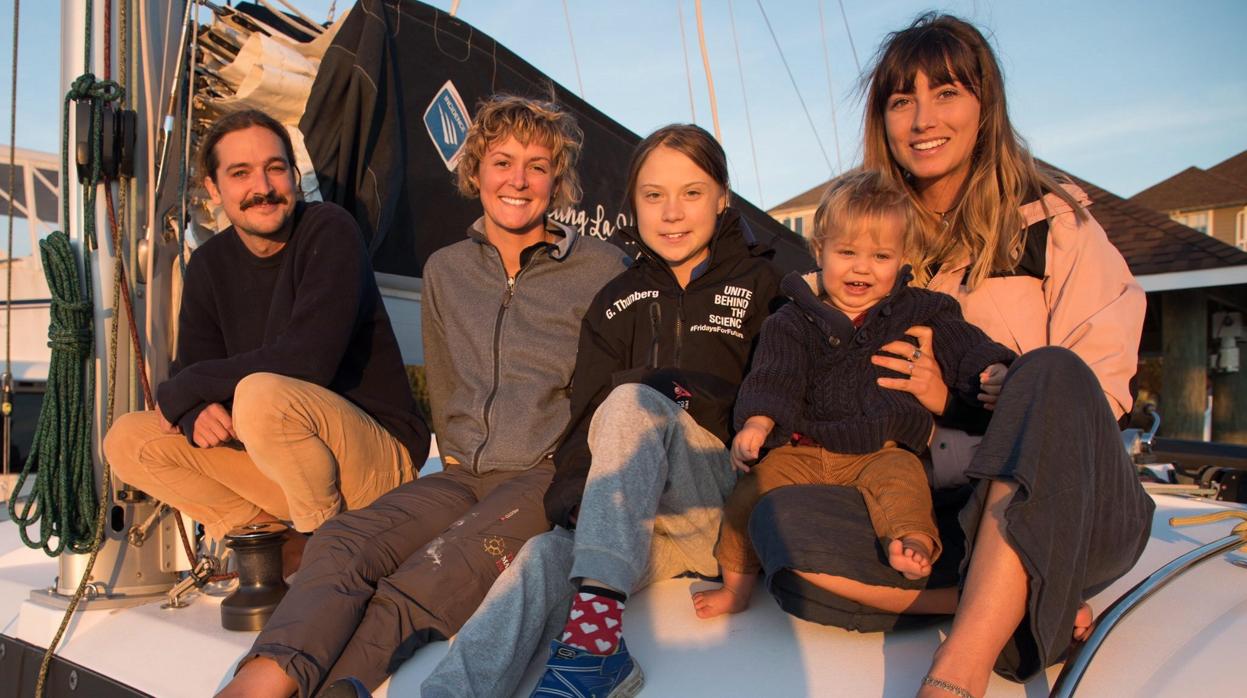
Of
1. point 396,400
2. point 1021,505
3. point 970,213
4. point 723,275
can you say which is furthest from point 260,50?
point 1021,505

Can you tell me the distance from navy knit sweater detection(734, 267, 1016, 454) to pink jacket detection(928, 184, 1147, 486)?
12cm

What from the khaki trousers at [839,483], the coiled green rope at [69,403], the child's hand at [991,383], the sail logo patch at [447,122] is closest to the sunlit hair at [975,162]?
the child's hand at [991,383]

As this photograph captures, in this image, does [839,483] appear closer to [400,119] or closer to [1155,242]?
[400,119]

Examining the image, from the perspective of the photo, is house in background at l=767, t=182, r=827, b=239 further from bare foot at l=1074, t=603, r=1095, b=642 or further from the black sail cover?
bare foot at l=1074, t=603, r=1095, b=642

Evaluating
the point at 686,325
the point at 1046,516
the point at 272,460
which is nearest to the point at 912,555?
the point at 1046,516

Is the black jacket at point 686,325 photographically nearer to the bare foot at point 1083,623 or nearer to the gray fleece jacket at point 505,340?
the gray fleece jacket at point 505,340

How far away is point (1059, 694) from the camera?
1.41m

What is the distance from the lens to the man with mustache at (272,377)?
2.29 m

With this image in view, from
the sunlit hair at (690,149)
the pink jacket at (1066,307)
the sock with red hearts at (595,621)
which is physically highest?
the sunlit hair at (690,149)

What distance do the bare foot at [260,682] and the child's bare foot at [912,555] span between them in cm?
111

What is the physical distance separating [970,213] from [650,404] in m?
0.89

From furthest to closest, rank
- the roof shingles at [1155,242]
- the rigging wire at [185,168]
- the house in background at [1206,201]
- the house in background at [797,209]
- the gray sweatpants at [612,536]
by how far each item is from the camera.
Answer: the house in background at [797,209], the house in background at [1206,201], the roof shingles at [1155,242], the rigging wire at [185,168], the gray sweatpants at [612,536]

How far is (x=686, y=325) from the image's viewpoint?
230 cm

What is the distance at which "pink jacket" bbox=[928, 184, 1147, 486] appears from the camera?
192 centimetres
